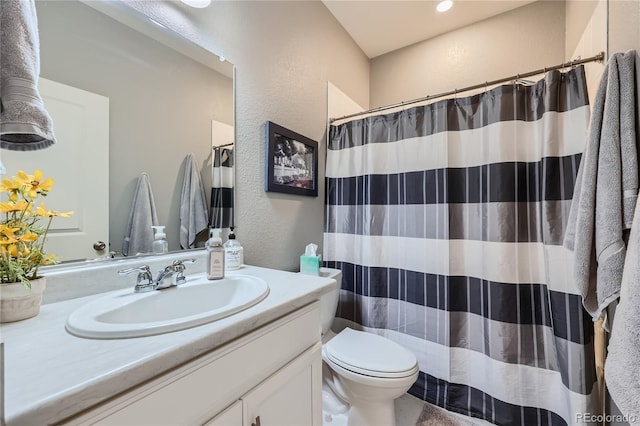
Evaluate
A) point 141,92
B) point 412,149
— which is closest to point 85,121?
point 141,92

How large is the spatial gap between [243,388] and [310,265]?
0.85 meters

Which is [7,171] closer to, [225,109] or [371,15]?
[225,109]

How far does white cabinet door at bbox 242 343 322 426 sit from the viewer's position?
2.15 feet

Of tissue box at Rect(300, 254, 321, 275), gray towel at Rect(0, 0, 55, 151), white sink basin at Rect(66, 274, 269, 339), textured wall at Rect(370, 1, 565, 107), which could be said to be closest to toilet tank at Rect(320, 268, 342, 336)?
tissue box at Rect(300, 254, 321, 275)

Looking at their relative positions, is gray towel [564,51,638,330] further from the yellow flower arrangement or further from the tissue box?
the yellow flower arrangement

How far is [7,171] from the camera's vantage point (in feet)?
2.08

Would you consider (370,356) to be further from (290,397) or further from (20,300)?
(20,300)

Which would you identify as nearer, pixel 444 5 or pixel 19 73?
pixel 19 73

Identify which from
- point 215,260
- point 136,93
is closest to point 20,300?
point 215,260

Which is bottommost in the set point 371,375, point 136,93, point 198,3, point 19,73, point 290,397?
point 371,375

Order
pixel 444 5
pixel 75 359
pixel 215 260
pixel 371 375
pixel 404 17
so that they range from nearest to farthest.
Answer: pixel 75 359
pixel 215 260
pixel 371 375
pixel 444 5
pixel 404 17

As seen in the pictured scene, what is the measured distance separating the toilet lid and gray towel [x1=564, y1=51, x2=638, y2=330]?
73 centimetres

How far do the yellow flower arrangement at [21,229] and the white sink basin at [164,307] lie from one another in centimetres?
16

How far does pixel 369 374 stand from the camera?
1.10 metres
